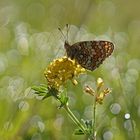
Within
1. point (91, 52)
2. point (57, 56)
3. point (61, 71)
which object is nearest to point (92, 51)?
point (91, 52)

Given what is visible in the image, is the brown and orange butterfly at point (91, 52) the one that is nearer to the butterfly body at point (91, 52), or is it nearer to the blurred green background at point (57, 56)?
the butterfly body at point (91, 52)

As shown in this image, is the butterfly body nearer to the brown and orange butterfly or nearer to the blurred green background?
the brown and orange butterfly

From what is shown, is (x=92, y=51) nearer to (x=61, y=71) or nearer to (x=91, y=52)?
(x=91, y=52)

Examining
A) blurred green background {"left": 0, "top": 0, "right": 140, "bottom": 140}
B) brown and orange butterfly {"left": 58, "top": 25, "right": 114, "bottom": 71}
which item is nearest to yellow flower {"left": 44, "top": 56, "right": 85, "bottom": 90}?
brown and orange butterfly {"left": 58, "top": 25, "right": 114, "bottom": 71}

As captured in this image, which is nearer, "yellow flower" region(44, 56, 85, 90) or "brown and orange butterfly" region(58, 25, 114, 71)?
"yellow flower" region(44, 56, 85, 90)

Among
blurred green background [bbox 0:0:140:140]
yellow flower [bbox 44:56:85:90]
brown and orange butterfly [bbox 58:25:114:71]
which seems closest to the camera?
yellow flower [bbox 44:56:85:90]

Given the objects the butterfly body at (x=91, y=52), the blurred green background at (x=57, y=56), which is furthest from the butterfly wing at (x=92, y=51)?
the blurred green background at (x=57, y=56)

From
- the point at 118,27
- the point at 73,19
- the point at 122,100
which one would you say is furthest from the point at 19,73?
the point at 118,27
